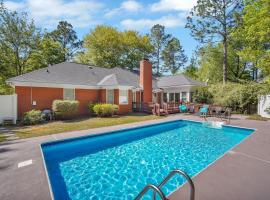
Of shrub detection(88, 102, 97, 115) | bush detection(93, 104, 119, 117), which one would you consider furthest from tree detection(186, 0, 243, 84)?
shrub detection(88, 102, 97, 115)

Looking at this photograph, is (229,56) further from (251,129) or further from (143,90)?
(251,129)

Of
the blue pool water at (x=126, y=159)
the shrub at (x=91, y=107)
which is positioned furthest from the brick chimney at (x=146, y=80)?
the blue pool water at (x=126, y=159)

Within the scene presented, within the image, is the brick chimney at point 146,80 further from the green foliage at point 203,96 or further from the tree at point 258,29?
the tree at point 258,29

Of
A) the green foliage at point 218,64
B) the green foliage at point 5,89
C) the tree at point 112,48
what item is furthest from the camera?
the tree at point 112,48

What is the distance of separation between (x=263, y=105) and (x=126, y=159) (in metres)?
16.3

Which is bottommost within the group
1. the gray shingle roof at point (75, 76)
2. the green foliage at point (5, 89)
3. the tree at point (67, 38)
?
the green foliage at point (5, 89)

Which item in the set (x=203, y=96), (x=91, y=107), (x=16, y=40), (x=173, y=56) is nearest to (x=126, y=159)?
(x=91, y=107)

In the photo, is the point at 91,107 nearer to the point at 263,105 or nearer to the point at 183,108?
the point at 183,108

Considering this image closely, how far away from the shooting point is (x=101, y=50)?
3459 centimetres

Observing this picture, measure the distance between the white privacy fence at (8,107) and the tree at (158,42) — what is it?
3361cm

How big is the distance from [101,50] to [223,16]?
22.4m

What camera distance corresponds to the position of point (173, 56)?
42562 millimetres

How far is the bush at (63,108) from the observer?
13863mm

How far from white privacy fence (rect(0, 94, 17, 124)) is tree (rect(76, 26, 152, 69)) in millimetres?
22661
